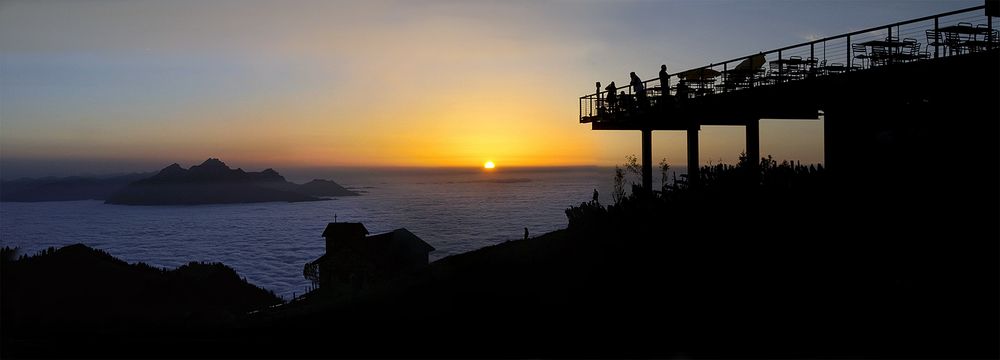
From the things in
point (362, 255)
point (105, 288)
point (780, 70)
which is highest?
point (780, 70)

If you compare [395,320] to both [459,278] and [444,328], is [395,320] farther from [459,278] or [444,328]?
[459,278]

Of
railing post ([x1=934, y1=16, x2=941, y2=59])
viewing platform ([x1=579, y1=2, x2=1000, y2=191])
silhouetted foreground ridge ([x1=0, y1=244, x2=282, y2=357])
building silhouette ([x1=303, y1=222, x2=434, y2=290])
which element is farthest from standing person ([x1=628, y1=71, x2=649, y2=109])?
silhouetted foreground ridge ([x1=0, y1=244, x2=282, y2=357])

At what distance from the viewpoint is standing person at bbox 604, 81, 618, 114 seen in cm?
2774

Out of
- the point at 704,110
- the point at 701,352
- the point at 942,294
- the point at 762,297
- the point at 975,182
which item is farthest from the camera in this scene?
the point at 704,110

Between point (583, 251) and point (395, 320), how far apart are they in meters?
6.17

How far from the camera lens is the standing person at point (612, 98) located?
27.7 m

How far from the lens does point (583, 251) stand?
1775 cm

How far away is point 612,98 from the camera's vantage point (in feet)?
91.7

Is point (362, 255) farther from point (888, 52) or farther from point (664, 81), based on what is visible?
point (888, 52)

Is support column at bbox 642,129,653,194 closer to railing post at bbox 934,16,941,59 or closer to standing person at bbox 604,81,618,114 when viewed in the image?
standing person at bbox 604,81,618,114

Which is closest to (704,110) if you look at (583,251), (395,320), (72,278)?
(583,251)

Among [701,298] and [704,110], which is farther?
[704,110]

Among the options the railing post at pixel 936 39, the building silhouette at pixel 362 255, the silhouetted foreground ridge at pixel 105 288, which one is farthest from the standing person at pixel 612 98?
the silhouetted foreground ridge at pixel 105 288

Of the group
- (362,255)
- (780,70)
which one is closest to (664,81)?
(780,70)
